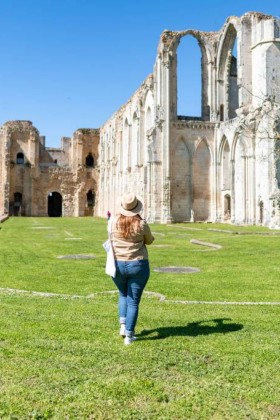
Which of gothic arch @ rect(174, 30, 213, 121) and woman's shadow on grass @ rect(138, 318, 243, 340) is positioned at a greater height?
gothic arch @ rect(174, 30, 213, 121)

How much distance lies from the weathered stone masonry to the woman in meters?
18.2

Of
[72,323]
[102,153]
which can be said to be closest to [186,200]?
[102,153]

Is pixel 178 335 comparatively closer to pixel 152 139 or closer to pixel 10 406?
pixel 10 406

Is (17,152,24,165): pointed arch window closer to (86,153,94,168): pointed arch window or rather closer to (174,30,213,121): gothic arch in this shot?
(86,153,94,168): pointed arch window

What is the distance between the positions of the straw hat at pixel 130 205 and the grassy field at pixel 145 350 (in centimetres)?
134

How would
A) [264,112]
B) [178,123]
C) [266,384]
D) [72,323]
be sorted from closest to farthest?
1. [266,384]
2. [72,323]
3. [264,112]
4. [178,123]

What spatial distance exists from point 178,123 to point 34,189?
25.8 m

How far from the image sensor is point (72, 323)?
5.54 meters

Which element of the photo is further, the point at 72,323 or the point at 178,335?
the point at 72,323

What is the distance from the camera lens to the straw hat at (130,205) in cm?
508

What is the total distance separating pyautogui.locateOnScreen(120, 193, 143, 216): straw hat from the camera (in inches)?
200

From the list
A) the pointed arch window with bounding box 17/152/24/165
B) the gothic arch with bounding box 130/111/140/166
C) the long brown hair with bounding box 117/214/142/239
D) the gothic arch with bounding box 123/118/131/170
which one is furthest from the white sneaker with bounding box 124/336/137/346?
the pointed arch window with bounding box 17/152/24/165

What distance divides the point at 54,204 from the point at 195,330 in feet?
187

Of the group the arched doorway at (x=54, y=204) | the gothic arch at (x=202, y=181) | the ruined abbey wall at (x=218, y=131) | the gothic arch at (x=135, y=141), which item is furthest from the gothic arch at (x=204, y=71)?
the arched doorway at (x=54, y=204)
